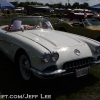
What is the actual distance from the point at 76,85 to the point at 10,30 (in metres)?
2.25

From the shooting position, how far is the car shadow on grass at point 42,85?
347cm

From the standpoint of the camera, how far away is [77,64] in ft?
11.6

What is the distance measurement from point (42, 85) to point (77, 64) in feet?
2.78

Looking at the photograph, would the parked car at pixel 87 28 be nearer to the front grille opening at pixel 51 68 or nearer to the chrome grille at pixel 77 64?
A: the chrome grille at pixel 77 64

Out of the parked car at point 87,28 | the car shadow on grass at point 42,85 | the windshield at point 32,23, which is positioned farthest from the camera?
the parked car at point 87,28

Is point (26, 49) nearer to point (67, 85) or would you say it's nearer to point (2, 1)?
point (67, 85)

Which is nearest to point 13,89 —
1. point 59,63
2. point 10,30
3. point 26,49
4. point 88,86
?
point 26,49

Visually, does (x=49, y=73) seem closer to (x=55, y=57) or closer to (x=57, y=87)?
(x=55, y=57)

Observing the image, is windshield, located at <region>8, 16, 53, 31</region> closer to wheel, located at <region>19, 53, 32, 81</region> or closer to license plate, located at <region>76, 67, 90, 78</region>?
wheel, located at <region>19, 53, 32, 81</region>

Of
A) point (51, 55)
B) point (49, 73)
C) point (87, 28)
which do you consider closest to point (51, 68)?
point (49, 73)

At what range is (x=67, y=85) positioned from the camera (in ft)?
12.3

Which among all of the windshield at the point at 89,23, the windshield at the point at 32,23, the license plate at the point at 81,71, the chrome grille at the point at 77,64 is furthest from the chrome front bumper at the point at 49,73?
the windshield at the point at 89,23

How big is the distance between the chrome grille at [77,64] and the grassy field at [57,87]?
0.44m

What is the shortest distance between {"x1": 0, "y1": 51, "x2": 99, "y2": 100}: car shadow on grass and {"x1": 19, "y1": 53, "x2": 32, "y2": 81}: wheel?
123 mm
